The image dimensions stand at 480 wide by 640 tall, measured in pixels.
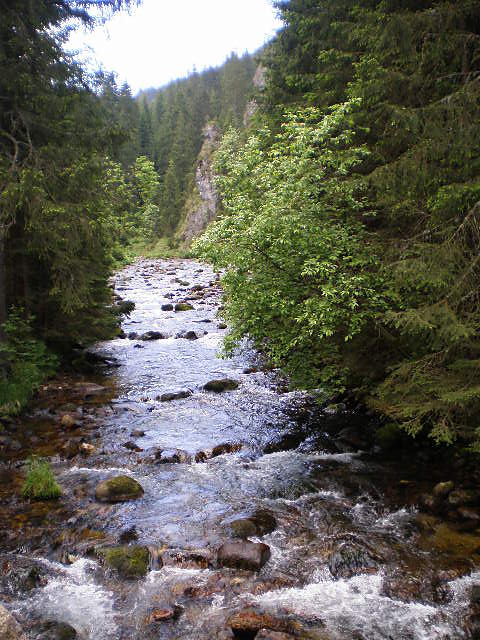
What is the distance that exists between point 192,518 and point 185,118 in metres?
101

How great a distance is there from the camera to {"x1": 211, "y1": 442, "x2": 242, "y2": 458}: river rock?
10.9 m

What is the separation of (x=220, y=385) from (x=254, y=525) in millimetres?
7682

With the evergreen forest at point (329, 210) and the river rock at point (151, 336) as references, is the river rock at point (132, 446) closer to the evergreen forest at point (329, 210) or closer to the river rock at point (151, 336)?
the evergreen forest at point (329, 210)

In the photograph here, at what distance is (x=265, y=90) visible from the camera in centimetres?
2036

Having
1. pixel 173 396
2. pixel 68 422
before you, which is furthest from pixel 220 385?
pixel 68 422

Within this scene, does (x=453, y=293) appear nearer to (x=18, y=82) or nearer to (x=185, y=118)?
(x=18, y=82)

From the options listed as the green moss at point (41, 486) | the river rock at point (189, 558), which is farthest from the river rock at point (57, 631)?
the green moss at point (41, 486)

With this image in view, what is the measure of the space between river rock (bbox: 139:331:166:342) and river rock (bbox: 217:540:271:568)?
15947 mm

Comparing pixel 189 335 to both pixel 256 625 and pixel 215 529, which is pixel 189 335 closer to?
pixel 215 529

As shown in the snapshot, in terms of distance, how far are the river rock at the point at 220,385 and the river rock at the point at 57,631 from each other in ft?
32.0

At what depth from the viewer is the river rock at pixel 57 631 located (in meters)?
5.61

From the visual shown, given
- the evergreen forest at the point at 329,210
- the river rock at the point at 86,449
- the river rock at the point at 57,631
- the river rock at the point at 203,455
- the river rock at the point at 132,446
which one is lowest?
the river rock at the point at 203,455

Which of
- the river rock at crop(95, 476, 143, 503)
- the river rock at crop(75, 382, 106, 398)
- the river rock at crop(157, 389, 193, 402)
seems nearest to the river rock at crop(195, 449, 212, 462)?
the river rock at crop(95, 476, 143, 503)

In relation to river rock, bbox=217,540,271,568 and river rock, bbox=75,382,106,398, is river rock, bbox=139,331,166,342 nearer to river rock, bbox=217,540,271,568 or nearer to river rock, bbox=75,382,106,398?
river rock, bbox=75,382,106,398
